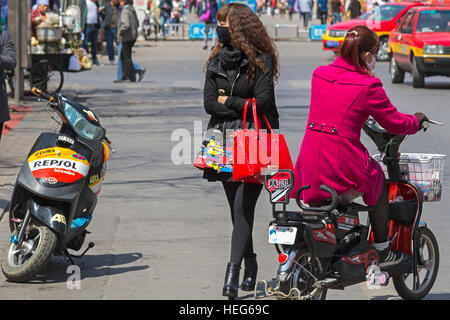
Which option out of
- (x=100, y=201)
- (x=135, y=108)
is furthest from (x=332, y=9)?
(x=100, y=201)

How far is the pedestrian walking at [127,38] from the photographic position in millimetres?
22906

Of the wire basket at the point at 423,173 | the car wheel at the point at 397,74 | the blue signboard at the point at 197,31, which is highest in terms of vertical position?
the wire basket at the point at 423,173

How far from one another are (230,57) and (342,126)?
3.02ft

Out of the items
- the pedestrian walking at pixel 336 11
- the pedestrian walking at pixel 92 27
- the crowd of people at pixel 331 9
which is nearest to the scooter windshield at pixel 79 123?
the pedestrian walking at pixel 92 27

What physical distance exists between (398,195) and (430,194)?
20 centimetres

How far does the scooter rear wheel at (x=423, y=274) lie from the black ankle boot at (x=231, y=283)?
3.15ft

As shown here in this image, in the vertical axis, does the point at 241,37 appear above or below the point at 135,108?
above

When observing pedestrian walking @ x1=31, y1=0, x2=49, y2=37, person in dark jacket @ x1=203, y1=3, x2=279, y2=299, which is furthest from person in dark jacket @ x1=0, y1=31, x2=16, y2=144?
pedestrian walking @ x1=31, y1=0, x2=49, y2=37

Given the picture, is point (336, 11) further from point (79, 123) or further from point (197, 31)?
point (79, 123)

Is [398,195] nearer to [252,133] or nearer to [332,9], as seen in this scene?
[252,133]

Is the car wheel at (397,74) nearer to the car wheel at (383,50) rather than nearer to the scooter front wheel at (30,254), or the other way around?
the car wheel at (383,50)

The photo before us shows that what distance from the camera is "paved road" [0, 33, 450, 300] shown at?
6523mm
